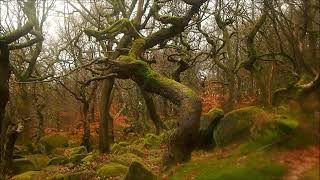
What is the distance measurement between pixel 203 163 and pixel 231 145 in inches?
41.9

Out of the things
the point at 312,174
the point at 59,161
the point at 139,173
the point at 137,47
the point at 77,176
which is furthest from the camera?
the point at 59,161

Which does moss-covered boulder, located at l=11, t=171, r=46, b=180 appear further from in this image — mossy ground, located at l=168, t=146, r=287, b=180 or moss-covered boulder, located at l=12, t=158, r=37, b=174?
mossy ground, located at l=168, t=146, r=287, b=180

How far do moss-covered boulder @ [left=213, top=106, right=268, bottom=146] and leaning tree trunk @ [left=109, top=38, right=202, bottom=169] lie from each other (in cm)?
99

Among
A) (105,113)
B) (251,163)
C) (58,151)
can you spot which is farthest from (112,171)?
(58,151)

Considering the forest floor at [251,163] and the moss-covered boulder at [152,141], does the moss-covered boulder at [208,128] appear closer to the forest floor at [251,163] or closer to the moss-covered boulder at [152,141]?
the forest floor at [251,163]

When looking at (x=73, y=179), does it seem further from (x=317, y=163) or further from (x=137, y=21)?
(x=317, y=163)

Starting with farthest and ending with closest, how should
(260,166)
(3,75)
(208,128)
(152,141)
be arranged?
(152,141) < (208,128) < (3,75) < (260,166)

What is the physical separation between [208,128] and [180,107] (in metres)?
2.35

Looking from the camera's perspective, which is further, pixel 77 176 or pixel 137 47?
pixel 137 47

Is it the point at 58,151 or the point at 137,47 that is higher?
the point at 137,47

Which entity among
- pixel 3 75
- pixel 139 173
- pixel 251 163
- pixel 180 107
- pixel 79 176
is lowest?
pixel 79 176

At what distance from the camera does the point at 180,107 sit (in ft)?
41.3

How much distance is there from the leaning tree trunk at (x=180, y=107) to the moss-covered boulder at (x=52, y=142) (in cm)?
1662

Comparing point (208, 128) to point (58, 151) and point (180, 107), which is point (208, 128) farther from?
point (58, 151)
